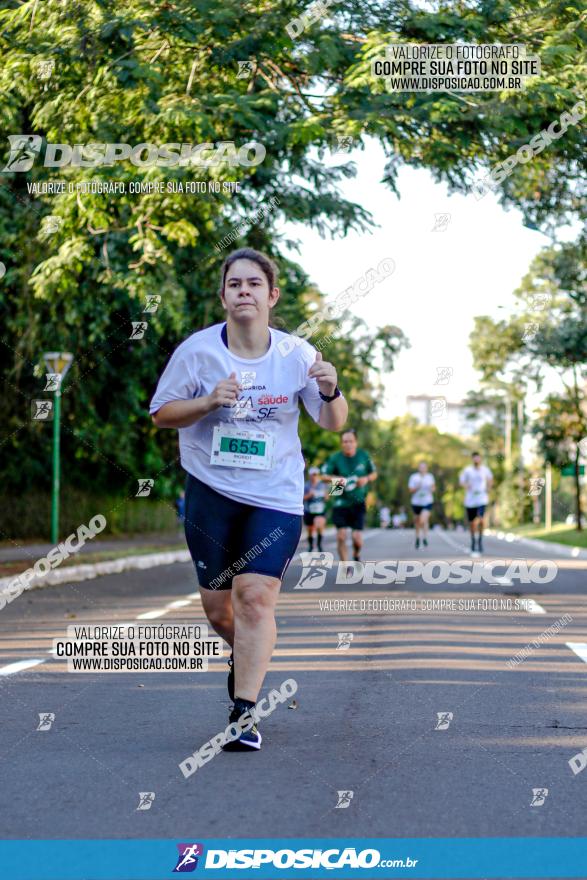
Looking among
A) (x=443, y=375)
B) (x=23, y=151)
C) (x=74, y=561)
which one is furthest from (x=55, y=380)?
(x=443, y=375)

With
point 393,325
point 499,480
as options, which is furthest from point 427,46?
point 499,480

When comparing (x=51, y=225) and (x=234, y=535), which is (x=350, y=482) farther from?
(x=234, y=535)

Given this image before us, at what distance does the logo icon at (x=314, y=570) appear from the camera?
1680 centimetres

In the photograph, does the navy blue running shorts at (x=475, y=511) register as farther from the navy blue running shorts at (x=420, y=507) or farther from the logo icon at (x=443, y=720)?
the logo icon at (x=443, y=720)

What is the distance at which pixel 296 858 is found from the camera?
4.11 meters

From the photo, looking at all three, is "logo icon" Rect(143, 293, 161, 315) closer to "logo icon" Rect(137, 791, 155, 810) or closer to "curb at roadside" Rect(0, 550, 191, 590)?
"curb at roadside" Rect(0, 550, 191, 590)

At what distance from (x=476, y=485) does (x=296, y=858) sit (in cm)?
1988

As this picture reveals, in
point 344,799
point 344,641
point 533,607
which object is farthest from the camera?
point 533,607

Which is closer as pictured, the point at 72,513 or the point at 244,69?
the point at 244,69

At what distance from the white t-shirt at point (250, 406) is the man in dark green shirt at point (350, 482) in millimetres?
10511

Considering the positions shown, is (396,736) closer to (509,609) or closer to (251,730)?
(251,730)

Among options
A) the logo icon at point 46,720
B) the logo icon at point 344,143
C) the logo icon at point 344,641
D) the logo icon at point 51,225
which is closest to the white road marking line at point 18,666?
the logo icon at point 46,720

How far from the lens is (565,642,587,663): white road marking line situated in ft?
30.2

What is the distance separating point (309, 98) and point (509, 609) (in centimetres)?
585
